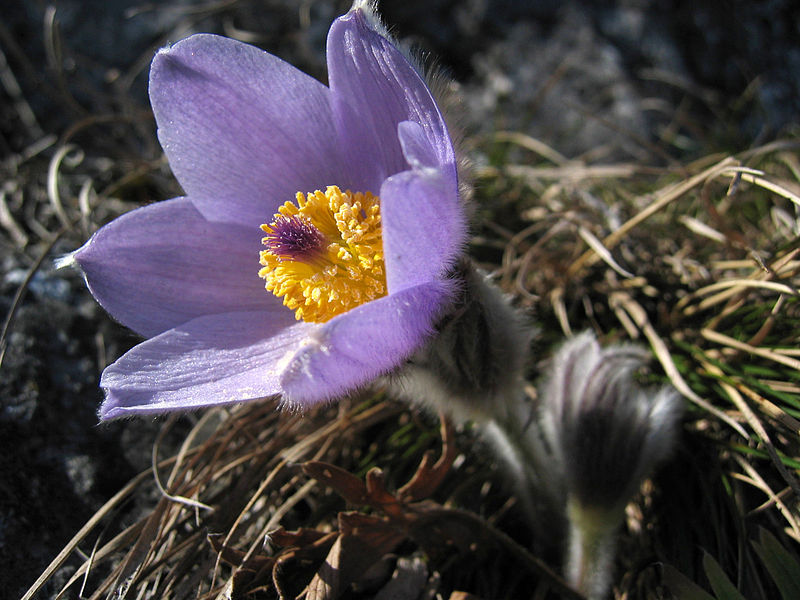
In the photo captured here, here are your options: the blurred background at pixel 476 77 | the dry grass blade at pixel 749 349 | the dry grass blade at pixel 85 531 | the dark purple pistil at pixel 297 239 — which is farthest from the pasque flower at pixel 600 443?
the dry grass blade at pixel 85 531

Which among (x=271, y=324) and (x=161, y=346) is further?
(x=271, y=324)

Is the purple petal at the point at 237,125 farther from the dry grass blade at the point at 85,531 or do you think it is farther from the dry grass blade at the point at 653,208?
the dry grass blade at the point at 653,208

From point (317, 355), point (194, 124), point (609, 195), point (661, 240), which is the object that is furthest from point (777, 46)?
point (317, 355)

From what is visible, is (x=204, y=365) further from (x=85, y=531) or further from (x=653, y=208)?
(x=653, y=208)

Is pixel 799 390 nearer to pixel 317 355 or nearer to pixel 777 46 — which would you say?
pixel 317 355

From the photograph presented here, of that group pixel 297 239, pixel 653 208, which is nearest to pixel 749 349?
pixel 653 208

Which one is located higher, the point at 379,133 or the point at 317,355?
the point at 379,133
